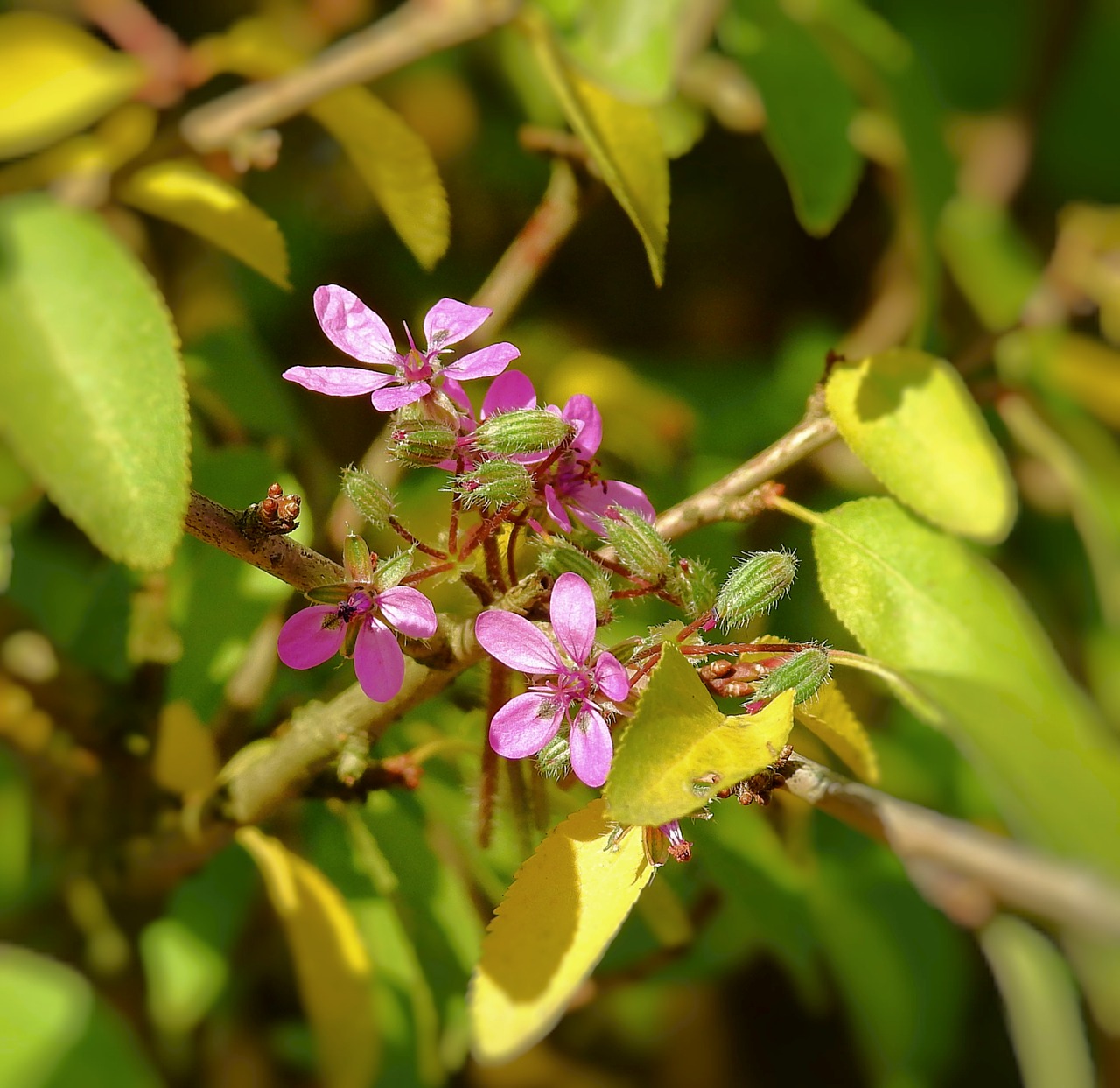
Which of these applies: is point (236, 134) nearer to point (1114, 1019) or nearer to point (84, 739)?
point (84, 739)

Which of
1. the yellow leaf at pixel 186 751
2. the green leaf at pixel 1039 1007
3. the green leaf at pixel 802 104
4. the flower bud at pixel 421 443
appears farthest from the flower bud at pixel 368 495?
the green leaf at pixel 1039 1007

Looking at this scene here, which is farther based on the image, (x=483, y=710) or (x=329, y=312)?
(x=483, y=710)

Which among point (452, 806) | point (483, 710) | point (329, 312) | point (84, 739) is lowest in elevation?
point (84, 739)

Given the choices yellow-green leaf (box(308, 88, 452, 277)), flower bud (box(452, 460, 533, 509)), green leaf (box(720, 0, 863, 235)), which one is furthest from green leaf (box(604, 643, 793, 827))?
green leaf (box(720, 0, 863, 235))

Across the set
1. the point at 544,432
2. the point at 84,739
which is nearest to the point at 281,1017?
the point at 84,739

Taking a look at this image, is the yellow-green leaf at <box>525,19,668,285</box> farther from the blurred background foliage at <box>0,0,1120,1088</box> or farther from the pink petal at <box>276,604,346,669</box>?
the pink petal at <box>276,604,346,669</box>

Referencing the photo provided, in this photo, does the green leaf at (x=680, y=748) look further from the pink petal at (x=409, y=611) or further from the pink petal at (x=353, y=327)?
the pink petal at (x=353, y=327)

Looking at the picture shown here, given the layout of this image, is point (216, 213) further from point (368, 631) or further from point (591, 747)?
point (591, 747)
